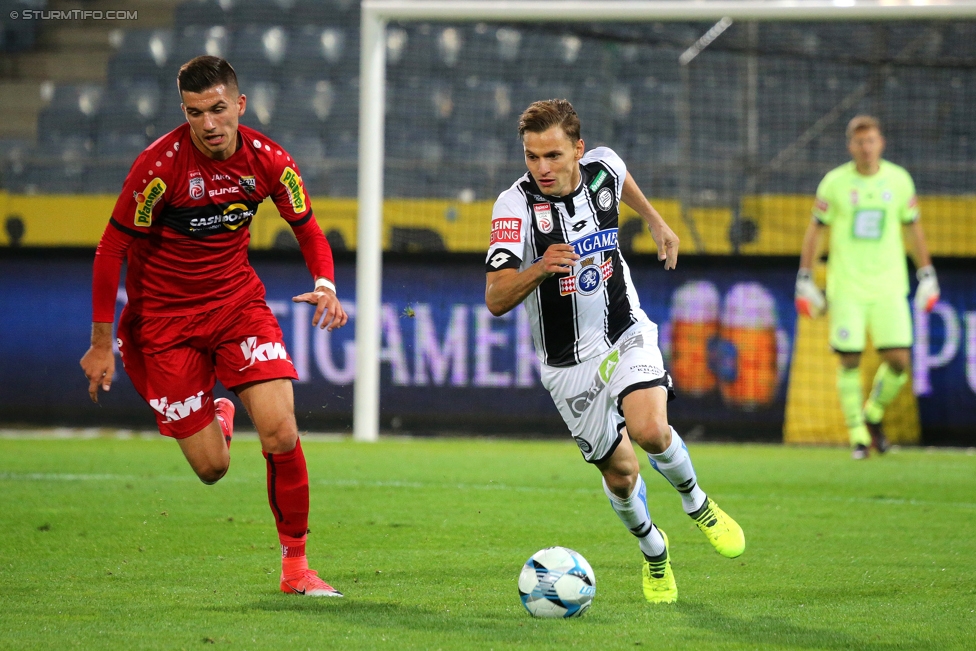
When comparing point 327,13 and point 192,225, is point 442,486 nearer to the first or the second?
point 192,225

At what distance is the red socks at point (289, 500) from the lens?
509 centimetres

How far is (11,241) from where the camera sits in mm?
13102

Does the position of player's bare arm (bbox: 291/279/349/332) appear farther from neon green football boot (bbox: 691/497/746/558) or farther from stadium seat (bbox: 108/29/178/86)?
stadium seat (bbox: 108/29/178/86)

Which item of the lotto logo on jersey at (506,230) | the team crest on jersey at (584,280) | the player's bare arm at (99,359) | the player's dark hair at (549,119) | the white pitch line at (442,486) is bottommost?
the white pitch line at (442,486)

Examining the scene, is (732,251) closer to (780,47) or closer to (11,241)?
(780,47)

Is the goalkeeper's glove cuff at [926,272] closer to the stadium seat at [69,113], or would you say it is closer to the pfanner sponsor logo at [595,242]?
the pfanner sponsor logo at [595,242]

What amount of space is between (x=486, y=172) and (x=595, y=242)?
8.75 meters

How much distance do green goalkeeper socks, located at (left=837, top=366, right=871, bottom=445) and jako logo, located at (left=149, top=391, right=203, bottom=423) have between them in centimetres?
639

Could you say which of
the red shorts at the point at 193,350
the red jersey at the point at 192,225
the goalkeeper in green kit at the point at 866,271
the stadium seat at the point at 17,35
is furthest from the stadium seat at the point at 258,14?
the red shorts at the point at 193,350

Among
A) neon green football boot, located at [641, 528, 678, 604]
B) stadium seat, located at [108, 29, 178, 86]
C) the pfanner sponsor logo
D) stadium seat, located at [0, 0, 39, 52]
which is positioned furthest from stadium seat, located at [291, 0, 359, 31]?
neon green football boot, located at [641, 528, 678, 604]

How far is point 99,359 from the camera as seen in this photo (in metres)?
5.07

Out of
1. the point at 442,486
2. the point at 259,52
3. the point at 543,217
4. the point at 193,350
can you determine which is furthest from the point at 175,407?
the point at 259,52

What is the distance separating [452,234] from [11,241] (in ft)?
15.2

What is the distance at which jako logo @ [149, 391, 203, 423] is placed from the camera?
5.41 m
